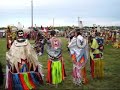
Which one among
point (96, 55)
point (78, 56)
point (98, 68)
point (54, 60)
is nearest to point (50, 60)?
point (54, 60)

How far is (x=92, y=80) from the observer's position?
1373cm

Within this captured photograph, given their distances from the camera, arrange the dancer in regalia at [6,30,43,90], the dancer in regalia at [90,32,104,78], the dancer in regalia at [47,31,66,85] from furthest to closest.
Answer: the dancer in regalia at [90,32,104,78]
the dancer in regalia at [47,31,66,85]
the dancer in regalia at [6,30,43,90]

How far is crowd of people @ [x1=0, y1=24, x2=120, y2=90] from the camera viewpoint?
1082cm

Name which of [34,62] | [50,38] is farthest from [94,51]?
[34,62]

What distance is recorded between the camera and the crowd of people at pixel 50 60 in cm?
1082

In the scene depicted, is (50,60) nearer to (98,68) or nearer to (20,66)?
(20,66)

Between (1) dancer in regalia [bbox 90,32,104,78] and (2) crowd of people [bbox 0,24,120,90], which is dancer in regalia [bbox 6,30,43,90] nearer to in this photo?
(2) crowd of people [bbox 0,24,120,90]

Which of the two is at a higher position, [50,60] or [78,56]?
[78,56]

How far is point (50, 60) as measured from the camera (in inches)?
496

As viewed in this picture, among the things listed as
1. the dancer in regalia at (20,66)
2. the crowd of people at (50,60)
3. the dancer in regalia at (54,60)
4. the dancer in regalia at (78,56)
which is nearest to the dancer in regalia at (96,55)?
the crowd of people at (50,60)

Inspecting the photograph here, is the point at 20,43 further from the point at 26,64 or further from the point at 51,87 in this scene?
the point at 51,87

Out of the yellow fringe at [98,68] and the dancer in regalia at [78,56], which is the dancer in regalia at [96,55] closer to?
the yellow fringe at [98,68]

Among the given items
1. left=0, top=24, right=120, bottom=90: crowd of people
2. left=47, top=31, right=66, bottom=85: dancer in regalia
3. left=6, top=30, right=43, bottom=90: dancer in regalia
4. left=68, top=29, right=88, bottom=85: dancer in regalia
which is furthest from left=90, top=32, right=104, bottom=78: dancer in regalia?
left=6, top=30, right=43, bottom=90: dancer in regalia

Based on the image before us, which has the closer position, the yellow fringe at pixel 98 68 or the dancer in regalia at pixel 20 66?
the dancer in regalia at pixel 20 66
